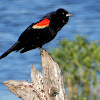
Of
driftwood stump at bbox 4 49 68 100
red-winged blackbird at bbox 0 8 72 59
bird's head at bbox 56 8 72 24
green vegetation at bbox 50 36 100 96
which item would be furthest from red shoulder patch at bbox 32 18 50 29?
green vegetation at bbox 50 36 100 96

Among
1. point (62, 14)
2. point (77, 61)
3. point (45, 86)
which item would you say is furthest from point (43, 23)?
point (77, 61)

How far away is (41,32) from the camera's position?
21.2 feet

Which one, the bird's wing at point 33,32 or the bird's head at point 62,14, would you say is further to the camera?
the bird's head at point 62,14

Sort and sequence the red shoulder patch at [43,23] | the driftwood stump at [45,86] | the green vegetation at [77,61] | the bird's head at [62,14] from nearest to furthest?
the driftwood stump at [45,86] < the red shoulder patch at [43,23] < the bird's head at [62,14] < the green vegetation at [77,61]

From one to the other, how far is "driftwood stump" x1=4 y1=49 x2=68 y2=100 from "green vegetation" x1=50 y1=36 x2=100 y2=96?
576cm

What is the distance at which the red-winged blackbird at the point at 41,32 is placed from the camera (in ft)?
21.1

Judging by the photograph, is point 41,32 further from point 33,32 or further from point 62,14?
point 62,14

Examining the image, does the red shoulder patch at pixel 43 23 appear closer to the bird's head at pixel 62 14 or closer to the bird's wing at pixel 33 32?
the bird's wing at pixel 33 32

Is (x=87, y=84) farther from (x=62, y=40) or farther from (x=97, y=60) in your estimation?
(x=62, y=40)

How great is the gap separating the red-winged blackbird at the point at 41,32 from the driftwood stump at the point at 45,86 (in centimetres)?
93

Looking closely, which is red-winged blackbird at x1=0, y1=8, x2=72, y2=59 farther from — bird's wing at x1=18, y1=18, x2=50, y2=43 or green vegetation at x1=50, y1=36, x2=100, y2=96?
green vegetation at x1=50, y1=36, x2=100, y2=96

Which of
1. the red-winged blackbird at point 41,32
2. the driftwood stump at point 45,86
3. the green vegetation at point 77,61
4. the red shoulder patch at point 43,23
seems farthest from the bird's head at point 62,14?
the green vegetation at point 77,61

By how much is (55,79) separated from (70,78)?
599 centimetres

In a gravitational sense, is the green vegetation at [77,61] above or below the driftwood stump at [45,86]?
below
